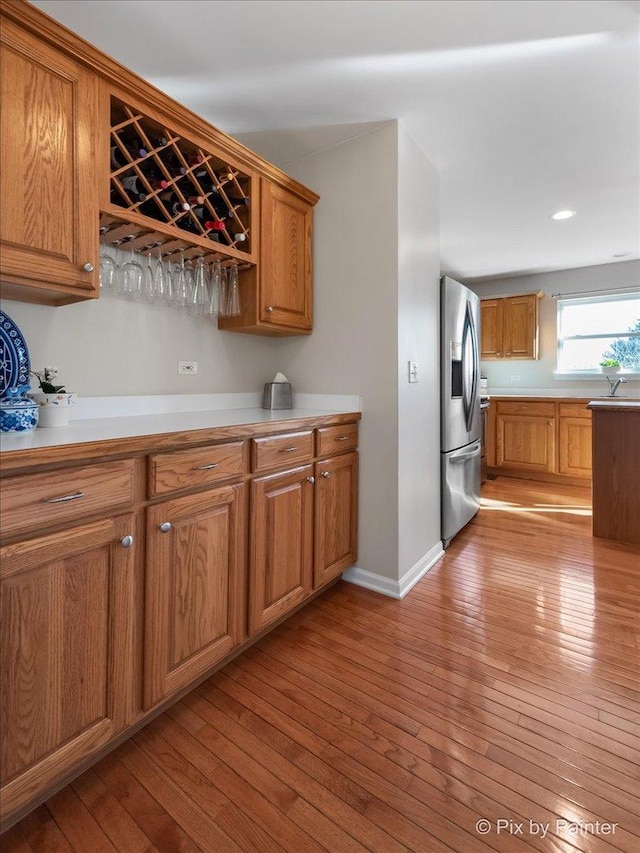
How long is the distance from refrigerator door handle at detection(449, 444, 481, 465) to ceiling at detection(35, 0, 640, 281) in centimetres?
187

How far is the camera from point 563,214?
11.6ft

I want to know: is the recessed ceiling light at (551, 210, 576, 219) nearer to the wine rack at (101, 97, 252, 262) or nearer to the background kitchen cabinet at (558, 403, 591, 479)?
the background kitchen cabinet at (558, 403, 591, 479)

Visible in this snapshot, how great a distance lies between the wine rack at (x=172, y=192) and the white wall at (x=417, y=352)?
2.81 ft

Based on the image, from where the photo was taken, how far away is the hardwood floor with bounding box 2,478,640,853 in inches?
42.9

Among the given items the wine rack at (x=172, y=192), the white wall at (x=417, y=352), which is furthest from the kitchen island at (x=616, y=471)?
the wine rack at (x=172, y=192)

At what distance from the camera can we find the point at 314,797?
1.18 m

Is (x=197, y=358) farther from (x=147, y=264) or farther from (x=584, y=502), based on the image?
(x=584, y=502)

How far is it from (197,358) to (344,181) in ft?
4.16

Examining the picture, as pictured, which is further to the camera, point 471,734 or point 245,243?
point 245,243

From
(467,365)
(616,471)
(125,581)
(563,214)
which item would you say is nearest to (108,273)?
(125,581)

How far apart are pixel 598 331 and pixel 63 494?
226 inches

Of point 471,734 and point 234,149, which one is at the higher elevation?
point 234,149

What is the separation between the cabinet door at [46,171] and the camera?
1244 mm

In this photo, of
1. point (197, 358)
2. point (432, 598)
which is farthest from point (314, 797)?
point (197, 358)
